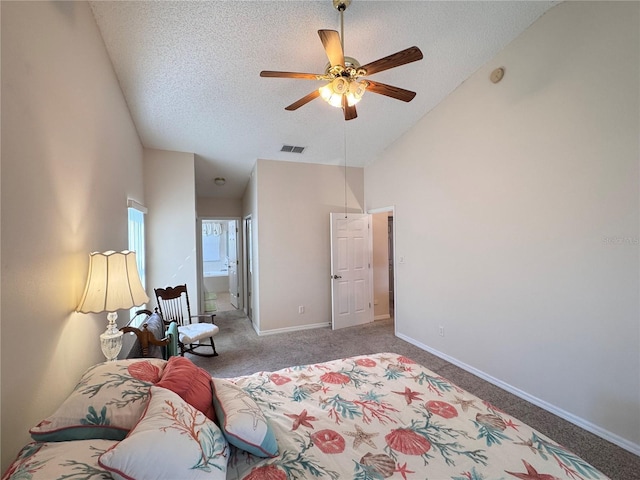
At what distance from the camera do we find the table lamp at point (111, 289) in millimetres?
1448

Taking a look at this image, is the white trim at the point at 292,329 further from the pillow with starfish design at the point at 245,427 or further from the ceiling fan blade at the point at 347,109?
the ceiling fan blade at the point at 347,109

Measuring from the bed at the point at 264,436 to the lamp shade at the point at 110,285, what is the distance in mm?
323

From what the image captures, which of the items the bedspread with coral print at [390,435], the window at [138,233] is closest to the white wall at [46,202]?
the bedspread with coral print at [390,435]

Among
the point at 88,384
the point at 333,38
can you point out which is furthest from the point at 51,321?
the point at 333,38

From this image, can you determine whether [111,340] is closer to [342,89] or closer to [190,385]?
[190,385]

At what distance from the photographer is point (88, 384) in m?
1.13

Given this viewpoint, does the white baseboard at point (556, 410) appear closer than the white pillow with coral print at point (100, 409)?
No

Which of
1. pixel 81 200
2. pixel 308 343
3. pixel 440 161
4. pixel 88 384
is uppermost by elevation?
pixel 440 161

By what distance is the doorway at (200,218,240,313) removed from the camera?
6.57 metres

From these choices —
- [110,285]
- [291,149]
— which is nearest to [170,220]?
[291,149]

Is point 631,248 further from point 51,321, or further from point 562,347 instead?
point 51,321

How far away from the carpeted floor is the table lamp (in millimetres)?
1783

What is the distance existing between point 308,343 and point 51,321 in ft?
10.4

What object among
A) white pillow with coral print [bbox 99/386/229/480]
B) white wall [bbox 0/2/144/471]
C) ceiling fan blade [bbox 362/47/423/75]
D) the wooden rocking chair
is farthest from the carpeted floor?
ceiling fan blade [bbox 362/47/423/75]
